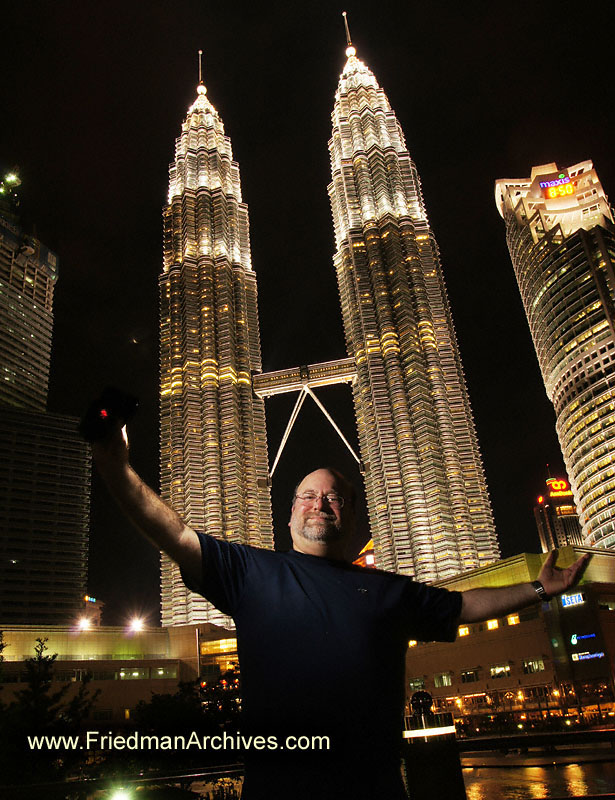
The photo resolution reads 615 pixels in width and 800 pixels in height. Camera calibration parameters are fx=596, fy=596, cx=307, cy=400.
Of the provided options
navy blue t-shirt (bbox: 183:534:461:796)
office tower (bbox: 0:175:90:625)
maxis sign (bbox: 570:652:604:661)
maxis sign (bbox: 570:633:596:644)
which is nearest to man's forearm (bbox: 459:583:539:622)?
navy blue t-shirt (bbox: 183:534:461:796)

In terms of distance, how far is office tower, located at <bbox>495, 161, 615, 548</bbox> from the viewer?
335 feet

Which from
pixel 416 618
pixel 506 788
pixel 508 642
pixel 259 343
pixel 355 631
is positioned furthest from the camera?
pixel 259 343

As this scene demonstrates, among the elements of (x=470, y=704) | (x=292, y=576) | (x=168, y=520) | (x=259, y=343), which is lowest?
(x=470, y=704)

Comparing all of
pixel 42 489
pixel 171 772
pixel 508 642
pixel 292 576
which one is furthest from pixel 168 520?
pixel 42 489

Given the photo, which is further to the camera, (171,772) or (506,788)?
(506,788)

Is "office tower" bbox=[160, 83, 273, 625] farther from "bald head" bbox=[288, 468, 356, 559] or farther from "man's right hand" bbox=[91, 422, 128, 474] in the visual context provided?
"man's right hand" bbox=[91, 422, 128, 474]

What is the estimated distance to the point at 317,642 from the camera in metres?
2.19

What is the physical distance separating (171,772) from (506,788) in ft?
47.1

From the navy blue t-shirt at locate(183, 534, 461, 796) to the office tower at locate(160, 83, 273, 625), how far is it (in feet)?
325

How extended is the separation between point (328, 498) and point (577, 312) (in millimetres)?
121223

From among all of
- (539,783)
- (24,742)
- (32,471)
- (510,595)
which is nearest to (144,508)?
(510,595)

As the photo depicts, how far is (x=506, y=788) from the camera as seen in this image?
14281 mm

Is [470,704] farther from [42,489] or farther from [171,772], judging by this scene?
[42,489]
